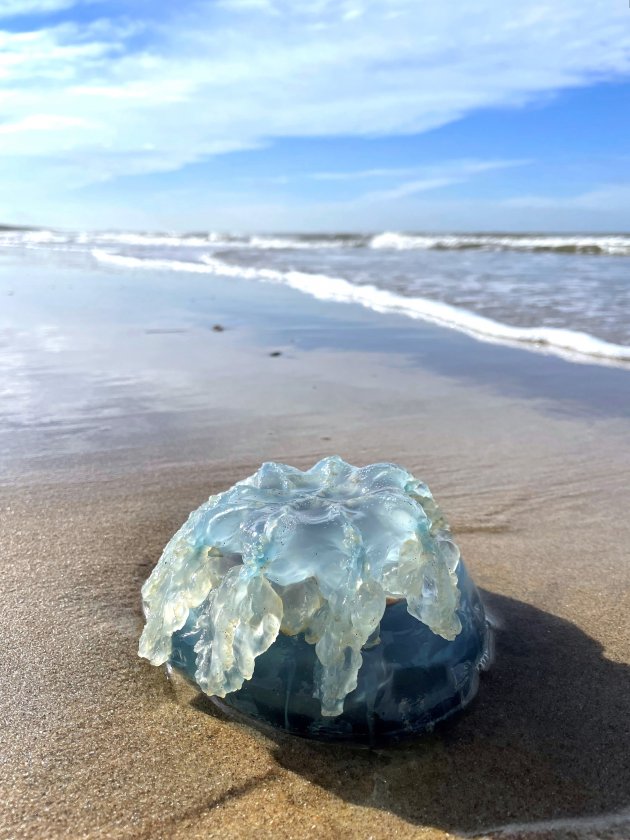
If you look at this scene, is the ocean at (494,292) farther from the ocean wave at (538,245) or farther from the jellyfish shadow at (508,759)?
the jellyfish shadow at (508,759)

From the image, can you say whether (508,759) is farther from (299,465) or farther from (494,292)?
(494,292)

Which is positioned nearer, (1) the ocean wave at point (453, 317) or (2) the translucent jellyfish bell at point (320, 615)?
(2) the translucent jellyfish bell at point (320, 615)

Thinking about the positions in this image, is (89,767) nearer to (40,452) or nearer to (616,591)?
(616,591)

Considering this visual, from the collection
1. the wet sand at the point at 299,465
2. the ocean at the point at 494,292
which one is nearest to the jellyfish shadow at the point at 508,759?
the wet sand at the point at 299,465

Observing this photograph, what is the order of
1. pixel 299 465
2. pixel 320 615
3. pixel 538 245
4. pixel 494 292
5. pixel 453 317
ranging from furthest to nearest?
pixel 538 245 < pixel 494 292 < pixel 453 317 < pixel 299 465 < pixel 320 615

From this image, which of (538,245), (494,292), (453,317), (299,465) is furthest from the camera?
(538,245)

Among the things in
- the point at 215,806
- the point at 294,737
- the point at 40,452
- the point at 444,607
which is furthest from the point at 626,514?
the point at 40,452

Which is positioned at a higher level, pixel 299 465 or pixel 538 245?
pixel 299 465

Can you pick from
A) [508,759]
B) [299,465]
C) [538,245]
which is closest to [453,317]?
[299,465]
